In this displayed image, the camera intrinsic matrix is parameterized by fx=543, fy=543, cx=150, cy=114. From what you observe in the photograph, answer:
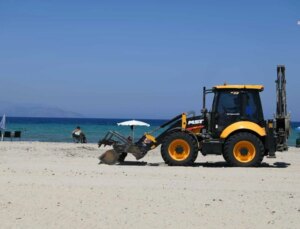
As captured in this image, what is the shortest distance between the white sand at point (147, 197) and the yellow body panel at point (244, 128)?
5.07ft

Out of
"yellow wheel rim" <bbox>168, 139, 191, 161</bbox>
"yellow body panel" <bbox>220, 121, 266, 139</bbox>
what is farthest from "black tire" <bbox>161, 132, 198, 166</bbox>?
"yellow body panel" <bbox>220, 121, 266, 139</bbox>

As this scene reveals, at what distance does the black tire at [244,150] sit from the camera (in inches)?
621

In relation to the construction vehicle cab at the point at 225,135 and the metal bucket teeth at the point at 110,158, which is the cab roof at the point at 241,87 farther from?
the metal bucket teeth at the point at 110,158

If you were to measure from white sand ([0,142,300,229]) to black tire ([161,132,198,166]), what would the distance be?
3.59 ft

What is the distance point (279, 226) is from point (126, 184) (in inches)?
177

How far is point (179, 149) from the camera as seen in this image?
16.2m

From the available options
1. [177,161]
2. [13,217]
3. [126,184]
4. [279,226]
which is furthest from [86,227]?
[177,161]

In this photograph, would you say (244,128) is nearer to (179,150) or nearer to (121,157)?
(179,150)

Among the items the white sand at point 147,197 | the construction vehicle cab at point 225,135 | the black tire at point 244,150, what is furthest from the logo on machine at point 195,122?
the white sand at point 147,197

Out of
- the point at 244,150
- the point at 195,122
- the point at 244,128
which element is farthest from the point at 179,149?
the point at 244,128

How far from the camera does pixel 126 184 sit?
1130 cm

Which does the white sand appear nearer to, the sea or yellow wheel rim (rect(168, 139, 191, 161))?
yellow wheel rim (rect(168, 139, 191, 161))

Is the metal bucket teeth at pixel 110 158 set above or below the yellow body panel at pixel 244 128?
below

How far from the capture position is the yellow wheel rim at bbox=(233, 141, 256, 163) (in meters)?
15.9
